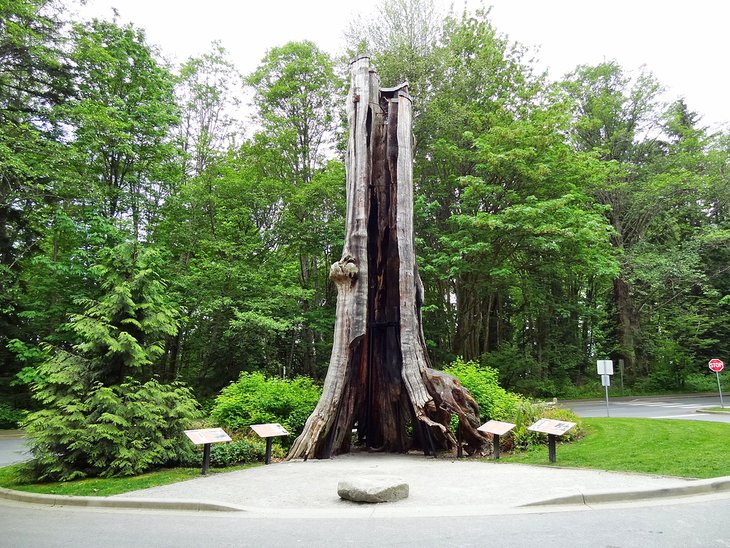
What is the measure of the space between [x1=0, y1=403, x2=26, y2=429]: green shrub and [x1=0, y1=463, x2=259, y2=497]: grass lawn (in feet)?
35.6

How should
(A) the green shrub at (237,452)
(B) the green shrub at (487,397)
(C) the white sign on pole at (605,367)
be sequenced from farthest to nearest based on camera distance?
1. (C) the white sign on pole at (605,367)
2. (B) the green shrub at (487,397)
3. (A) the green shrub at (237,452)

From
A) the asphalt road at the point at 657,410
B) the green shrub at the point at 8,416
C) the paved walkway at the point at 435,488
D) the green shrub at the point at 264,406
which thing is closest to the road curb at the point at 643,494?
the paved walkway at the point at 435,488

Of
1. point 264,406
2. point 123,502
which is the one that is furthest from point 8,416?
point 123,502

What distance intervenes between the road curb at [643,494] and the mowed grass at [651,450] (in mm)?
431

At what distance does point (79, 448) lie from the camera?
788cm

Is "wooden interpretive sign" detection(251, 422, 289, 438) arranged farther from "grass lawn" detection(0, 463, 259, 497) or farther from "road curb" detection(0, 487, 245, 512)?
"road curb" detection(0, 487, 245, 512)

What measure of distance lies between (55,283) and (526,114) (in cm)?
A: 2080

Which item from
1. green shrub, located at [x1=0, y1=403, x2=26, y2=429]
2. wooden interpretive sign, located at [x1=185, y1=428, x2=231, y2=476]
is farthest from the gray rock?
green shrub, located at [x1=0, y1=403, x2=26, y2=429]

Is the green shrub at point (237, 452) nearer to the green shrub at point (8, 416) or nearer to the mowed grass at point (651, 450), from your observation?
the mowed grass at point (651, 450)

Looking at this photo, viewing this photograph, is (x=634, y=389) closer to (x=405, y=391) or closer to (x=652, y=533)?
(x=405, y=391)

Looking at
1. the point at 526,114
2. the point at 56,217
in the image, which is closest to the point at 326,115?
the point at 526,114

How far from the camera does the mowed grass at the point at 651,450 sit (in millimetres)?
7012

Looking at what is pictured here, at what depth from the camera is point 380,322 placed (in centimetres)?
1123

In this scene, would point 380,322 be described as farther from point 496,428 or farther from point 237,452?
point 237,452
